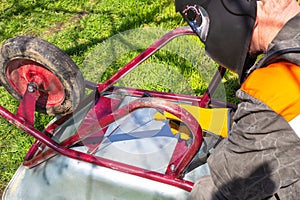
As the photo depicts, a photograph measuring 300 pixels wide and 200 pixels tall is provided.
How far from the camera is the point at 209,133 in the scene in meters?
2.54

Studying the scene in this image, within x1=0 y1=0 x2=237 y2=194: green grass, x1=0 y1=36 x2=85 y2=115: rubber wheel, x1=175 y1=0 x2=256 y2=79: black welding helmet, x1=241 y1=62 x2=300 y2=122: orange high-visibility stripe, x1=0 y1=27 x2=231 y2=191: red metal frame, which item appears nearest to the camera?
x1=241 y1=62 x2=300 y2=122: orange high-visibility stripe

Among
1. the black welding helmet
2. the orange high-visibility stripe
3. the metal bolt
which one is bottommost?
the orange high-visibility stripe

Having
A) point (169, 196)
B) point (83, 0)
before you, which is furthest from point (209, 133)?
point (83, 0)

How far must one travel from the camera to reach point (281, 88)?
1.43m

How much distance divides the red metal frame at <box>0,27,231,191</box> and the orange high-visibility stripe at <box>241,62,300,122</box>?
61 centimetres

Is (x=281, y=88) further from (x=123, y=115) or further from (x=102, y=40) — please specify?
(x=102, y=40)

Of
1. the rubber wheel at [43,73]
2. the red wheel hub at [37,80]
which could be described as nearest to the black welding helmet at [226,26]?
the rubber wheel at [43,73]

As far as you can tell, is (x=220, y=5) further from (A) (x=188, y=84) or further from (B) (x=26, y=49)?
(A) (x=188, y=84)

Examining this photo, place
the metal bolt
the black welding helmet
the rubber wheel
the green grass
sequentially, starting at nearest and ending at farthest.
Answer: the black welding helmet
the rubber wheel
the metal bolt
the green grass

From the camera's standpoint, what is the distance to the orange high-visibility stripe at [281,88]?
1412 millimetres

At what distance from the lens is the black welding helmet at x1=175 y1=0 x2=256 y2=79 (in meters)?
1.61

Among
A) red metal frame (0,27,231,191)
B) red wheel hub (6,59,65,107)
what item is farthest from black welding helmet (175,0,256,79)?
red wheel hub (6,59,65,107)

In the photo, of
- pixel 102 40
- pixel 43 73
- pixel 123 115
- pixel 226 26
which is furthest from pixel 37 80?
pixel 102 40

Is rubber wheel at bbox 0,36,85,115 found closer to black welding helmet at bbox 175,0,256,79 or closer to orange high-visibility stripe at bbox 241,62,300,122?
black welding helmet at bbox 175,0,256,79
